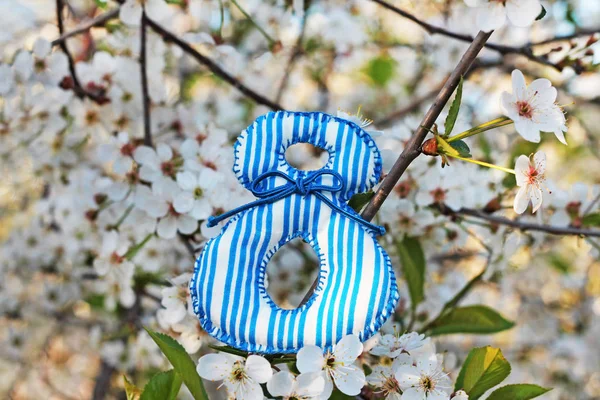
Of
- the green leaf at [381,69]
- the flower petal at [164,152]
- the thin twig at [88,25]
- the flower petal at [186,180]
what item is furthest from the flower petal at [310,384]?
the green leaf at [381,69]

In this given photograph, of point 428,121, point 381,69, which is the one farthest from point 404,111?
point 428,121

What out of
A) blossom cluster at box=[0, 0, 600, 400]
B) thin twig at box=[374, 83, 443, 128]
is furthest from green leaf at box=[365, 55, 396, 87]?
thin twig at box=[374, 83, 443, 128]

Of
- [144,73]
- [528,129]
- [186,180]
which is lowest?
[528,129]

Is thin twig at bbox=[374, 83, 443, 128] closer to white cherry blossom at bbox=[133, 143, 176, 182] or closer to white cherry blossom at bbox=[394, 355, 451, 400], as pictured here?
white cherry blossom at bbox=[133, 143, 176, 182]

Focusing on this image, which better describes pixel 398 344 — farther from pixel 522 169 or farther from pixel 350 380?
pixel 522 169

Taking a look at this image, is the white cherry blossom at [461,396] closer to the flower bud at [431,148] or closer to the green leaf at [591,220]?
the flower bud at [431,148]

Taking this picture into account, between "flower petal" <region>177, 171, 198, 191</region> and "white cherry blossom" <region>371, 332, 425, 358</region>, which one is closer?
"white cherry blossom" <region>371, 332, 425, 358</region>
